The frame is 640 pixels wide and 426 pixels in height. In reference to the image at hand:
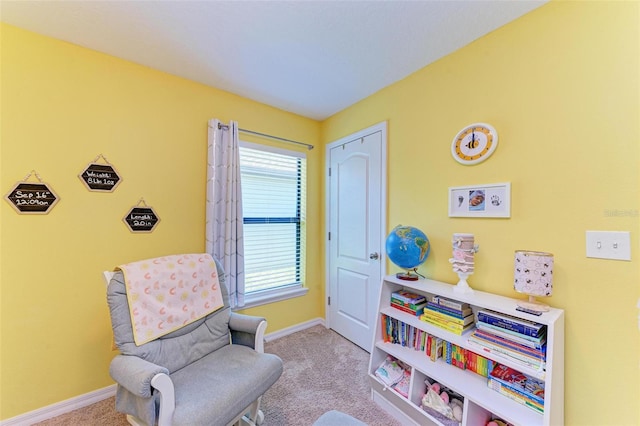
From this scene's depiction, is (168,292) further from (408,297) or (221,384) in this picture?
(408,297)

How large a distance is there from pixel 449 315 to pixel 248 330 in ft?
4.41

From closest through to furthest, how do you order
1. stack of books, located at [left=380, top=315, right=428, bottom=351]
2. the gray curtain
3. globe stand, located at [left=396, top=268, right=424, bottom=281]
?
1. stack of books, located at [left=380, top=315, right=428, bottom=351]
2. globe stand, located at [left=396, top=268, right=424, bottom=281]
3. the gray curtain

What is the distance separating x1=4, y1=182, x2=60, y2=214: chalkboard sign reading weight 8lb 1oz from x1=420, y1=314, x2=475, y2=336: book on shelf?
267 centimetres

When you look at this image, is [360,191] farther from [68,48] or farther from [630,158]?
[68,48]

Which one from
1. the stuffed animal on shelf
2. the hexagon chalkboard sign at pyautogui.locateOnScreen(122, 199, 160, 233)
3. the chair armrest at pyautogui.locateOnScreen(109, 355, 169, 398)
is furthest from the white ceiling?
the stuffed animal on shelf

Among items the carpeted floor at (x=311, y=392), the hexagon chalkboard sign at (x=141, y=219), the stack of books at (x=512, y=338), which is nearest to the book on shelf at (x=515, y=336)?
the stack of books at (x=512, y=338)

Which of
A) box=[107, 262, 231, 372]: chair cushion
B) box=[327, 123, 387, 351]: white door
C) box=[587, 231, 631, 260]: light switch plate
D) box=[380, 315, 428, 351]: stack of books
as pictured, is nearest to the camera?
box=[587, 231, 631, 260]: light switch plate

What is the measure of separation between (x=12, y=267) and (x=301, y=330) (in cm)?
241

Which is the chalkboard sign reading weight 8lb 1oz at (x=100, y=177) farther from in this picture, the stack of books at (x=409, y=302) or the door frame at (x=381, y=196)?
the stack of books at (x=409, y=302)

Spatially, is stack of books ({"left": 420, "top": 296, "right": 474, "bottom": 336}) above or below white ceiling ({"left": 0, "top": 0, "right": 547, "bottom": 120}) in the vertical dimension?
below

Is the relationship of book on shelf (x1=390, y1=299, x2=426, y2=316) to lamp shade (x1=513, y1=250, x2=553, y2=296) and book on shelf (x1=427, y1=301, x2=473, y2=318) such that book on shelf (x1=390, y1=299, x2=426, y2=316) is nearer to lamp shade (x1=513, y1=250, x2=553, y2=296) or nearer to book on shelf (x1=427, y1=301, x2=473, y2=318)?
book on shelf (x1=427, y1=301, x2=473, y2=318)

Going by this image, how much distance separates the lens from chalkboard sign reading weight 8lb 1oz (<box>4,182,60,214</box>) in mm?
1539

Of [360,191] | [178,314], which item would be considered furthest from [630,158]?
[178,314]


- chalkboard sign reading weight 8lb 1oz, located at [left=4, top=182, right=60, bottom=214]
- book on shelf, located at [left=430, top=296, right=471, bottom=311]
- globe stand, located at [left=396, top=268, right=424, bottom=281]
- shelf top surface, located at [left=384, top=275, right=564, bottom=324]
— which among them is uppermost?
chalkboard sign reading weight 8lb 1oz, located at [left=4, top=182, right=60, bottom=214]
